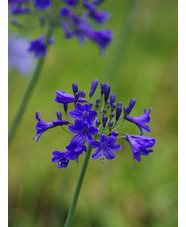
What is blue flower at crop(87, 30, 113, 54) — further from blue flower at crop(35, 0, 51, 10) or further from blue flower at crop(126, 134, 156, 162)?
blue flower at crop(126, 134, 156, 162)

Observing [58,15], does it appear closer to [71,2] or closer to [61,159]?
[71,2]

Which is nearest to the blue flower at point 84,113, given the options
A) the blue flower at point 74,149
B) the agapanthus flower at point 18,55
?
the blue flower at point 74,149

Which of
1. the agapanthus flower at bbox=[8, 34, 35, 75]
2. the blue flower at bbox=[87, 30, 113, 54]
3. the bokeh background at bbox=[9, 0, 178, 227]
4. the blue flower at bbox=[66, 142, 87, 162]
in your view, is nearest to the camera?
the blue flower at bbox=[66, 142, 87, 162]

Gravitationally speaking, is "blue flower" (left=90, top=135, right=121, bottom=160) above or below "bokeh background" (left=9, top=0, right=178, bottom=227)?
below

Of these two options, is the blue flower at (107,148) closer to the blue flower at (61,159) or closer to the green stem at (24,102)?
the blue flower at (61,159)

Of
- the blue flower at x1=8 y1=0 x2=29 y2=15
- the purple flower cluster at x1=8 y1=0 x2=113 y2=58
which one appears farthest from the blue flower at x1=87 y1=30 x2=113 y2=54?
the blue flower at x1=8 y1=0 x2=29 y2=15
